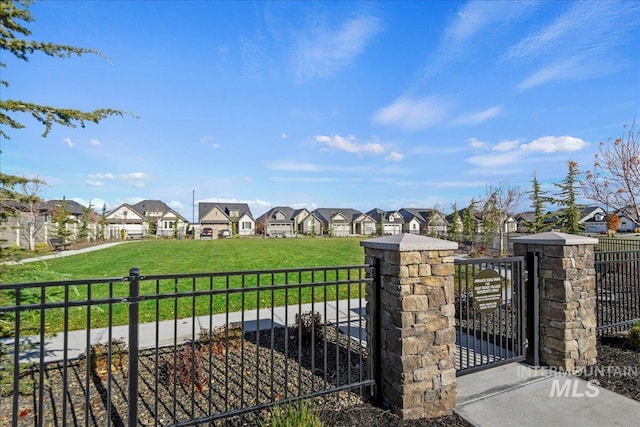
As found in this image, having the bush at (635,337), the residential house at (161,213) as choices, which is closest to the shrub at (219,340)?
the bush at (635,337)

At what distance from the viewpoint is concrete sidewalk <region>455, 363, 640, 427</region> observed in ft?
10.5

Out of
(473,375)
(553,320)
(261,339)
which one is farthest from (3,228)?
(553,320)

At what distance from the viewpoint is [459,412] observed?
3412 millimetres

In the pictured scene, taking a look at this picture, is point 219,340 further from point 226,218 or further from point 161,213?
point 161,213

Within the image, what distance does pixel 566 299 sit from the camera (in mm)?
4262

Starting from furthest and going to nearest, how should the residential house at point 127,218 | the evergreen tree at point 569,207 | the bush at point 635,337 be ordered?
the residential house at point 127,218
the evergreen tree at point 569,207
the bush at point 635,337

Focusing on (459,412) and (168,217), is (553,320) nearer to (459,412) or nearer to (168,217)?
(459,412)

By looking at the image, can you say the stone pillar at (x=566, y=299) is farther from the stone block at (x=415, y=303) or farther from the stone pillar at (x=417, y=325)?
the stone block at (x=415, y=303)

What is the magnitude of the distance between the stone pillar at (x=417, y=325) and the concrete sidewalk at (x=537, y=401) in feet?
1.19

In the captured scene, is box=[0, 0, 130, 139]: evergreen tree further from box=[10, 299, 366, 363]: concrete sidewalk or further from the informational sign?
the informational sign

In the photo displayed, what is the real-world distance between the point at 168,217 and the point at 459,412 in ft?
191

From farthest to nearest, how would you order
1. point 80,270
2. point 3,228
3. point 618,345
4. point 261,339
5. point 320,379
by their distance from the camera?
point 80,270
point 261,339
point 618,345
point 320,379
point 3,228

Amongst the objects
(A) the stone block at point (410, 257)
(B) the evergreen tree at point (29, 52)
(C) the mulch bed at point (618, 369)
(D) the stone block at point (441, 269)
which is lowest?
(C) the mulch bed at point (618, 369)

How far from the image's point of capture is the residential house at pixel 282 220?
5894 centimetres
